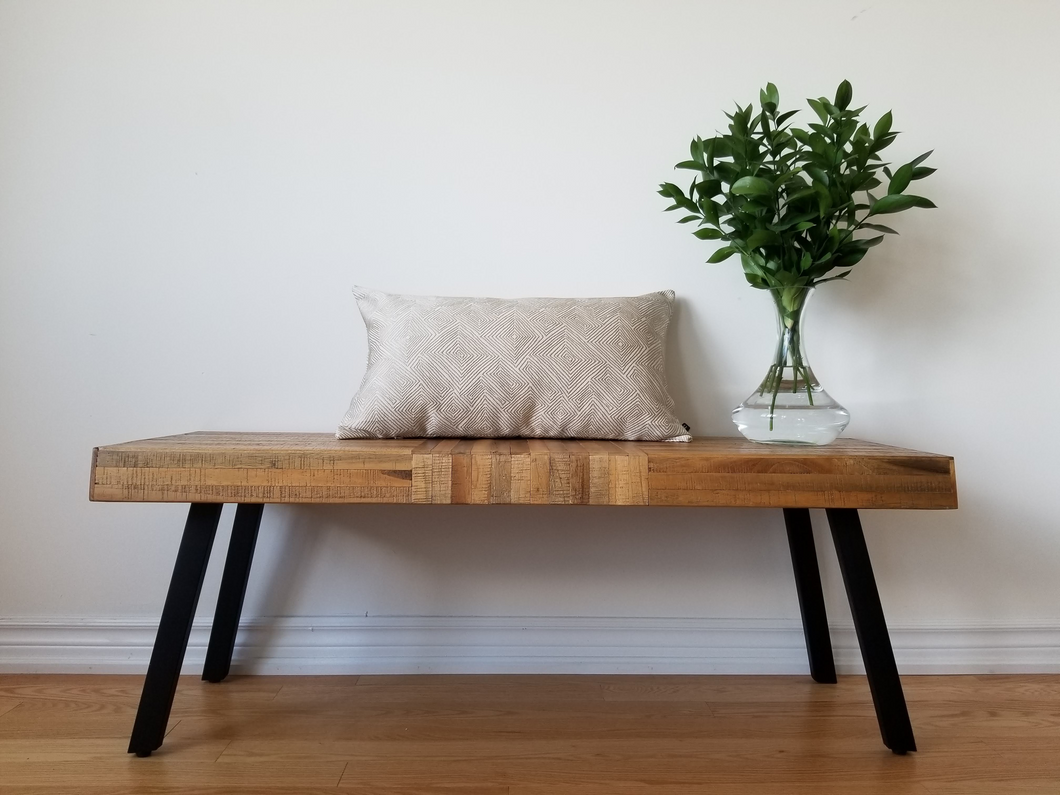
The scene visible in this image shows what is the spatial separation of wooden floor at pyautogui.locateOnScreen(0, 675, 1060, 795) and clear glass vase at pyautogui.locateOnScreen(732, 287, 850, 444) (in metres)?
0.51

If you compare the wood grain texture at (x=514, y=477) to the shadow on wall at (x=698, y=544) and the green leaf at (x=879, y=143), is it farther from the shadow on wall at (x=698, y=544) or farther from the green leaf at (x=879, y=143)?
the green leaf at (x=879, y=143)

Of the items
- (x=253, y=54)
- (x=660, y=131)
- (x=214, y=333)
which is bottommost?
(x=214, y=333)

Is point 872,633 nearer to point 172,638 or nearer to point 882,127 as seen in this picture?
point 882,127

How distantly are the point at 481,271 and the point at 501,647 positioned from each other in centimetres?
80

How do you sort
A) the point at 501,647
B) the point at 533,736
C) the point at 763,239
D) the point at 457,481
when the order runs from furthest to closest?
the point at 501,647
the point at 763,239
the point at 533,736
the point at 457,481

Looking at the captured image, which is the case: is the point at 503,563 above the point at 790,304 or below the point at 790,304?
below

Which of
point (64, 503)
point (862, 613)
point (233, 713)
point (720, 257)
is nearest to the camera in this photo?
point (862, 613)

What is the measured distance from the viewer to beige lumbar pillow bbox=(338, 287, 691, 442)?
1.34 m

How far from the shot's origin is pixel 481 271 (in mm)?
1570

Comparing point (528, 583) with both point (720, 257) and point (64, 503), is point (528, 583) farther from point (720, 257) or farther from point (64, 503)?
point (64, 503)

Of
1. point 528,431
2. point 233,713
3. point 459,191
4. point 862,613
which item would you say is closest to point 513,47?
point 459,191

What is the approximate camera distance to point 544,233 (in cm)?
158

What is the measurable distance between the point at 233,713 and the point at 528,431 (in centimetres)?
72

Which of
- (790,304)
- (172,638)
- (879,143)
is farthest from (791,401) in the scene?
(172,638)
